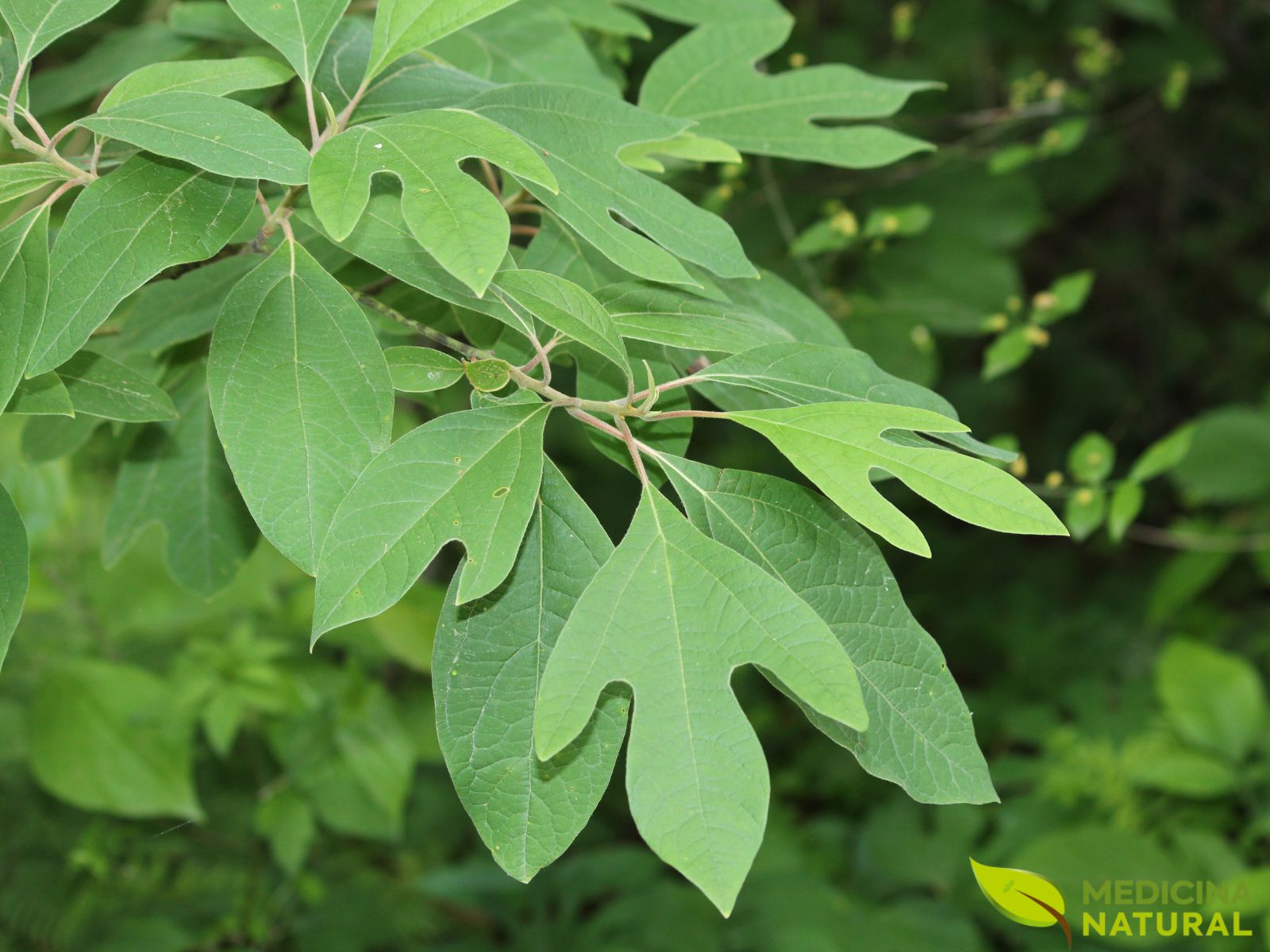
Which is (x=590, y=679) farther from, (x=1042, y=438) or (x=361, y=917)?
(x=1042, y=438)

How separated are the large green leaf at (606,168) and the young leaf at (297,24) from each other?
0.12 metres

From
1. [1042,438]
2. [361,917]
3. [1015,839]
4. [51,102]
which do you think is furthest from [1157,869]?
[51,102]

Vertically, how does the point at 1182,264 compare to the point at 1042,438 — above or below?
above

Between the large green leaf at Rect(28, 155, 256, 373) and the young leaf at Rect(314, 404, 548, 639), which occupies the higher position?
the large green leaf at Rect(28, 155, 256, 373)

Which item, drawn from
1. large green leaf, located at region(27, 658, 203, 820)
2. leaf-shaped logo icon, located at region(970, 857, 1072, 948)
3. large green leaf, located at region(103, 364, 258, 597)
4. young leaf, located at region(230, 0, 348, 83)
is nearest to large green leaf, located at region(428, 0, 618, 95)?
young leaf, located at region(230, 0, 348, 83)

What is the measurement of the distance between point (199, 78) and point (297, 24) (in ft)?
0.28

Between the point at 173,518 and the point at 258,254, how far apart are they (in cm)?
40

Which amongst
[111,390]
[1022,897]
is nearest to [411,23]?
[111,390]

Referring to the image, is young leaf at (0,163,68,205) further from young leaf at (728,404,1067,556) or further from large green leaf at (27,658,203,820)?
Result: large green leaf at (27,658,203,820)

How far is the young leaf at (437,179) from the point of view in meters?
0.63

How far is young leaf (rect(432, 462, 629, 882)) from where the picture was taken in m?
0.69

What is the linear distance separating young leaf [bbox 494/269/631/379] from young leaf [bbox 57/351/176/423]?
0.29 meters

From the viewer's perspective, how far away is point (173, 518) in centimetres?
114

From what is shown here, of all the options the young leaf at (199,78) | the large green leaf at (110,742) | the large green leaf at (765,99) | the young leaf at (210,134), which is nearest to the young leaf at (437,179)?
the young leaf at (210,134)
